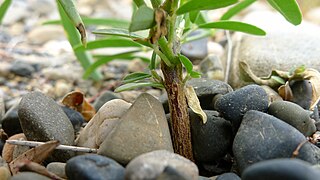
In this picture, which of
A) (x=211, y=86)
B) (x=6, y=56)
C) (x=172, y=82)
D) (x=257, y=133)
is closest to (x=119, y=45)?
(x=211, y=86)

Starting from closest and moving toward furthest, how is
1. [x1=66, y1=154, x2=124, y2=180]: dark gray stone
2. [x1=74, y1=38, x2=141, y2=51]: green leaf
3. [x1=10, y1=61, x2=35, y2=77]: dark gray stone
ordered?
[x1=66, y1=154, x2=124, y2=180]: dark gray stone
[x1=74, y1=38, x2=141, y2=51]: green leaf
[x1=10, y1=61, x2=35, y2=77]: dark gray stone

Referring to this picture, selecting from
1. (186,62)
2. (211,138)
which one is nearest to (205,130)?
(211,138)

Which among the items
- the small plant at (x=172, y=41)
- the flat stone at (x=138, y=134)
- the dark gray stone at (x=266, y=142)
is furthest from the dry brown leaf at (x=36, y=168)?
the dark gray stone at (x=266, y=142)

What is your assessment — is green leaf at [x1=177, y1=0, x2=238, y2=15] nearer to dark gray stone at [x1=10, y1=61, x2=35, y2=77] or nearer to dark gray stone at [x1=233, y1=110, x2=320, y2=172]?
dark gray stone at [x1=233, y1=110, x2=320, y2=172]

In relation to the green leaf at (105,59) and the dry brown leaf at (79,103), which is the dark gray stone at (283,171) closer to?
the dry brown leaf at (79,103)

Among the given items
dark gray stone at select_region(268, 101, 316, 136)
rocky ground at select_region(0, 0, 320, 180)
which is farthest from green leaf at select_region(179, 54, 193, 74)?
dark gray stone at select_region(268, 101, 316, 136)

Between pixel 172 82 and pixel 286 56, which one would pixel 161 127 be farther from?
pixel 286 56

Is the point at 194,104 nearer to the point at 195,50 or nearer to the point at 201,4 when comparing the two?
the point at 201,4
